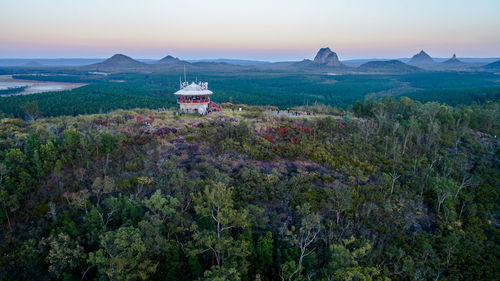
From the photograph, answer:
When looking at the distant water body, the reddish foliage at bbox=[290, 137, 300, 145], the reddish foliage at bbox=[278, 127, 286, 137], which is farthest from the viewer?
the distant water body

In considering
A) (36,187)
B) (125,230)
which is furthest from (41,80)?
(125,230)

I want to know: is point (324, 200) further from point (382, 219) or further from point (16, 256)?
point (16, 256)

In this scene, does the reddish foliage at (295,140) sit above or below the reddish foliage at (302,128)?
below

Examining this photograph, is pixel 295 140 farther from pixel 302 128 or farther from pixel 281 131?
pixel 302 128

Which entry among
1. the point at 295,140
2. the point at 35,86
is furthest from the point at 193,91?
the point at 35,86

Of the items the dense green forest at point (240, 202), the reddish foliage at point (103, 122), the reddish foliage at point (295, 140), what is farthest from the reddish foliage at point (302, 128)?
the reddish foliage at point (103, 122)

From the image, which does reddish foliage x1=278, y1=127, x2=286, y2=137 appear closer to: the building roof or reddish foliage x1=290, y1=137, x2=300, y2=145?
reddish foliage x1=290, y1=137, x2=300, y2=145

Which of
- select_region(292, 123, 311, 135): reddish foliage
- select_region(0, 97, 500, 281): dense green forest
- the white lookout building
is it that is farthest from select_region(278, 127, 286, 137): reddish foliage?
the white lookout building

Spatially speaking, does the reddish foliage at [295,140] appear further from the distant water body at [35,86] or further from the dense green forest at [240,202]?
the distant water body at [35,86]
